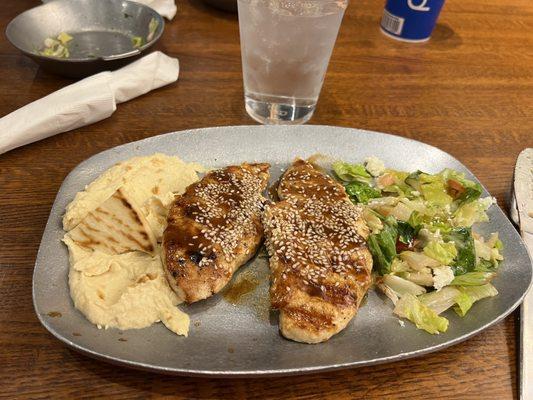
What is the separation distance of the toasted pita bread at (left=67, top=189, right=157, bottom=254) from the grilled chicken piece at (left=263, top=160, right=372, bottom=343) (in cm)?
53

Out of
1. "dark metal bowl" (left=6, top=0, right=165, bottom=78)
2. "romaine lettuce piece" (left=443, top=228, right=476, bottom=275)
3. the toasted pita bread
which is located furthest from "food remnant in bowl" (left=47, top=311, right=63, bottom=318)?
"dark metal bowl" (left=6, top=0, right=165, bottom=78)

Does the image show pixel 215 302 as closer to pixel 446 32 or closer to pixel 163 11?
pixel 163 11

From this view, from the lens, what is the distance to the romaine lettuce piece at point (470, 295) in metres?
1.90

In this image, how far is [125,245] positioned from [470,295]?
1435mm

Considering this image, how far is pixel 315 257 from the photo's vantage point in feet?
6.40

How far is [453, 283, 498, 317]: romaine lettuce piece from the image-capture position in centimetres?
190

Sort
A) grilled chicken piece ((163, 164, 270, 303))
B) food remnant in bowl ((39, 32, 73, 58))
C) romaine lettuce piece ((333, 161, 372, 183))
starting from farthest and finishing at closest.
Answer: food remnant in bowl ((39, 32, 73, 58))
romaine lettuce piece ((333, 161, 372, 183))
grilled chicken piece ((163, 164, 270, 303))

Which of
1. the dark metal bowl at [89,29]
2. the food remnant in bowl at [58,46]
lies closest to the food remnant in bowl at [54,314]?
the dark metal bowl at [89,29]

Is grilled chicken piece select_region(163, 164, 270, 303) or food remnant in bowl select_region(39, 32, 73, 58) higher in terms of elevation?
grilled chicken piece select_region(163, 164, 270, 303)

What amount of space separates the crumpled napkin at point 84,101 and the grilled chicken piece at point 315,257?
1.25 meters

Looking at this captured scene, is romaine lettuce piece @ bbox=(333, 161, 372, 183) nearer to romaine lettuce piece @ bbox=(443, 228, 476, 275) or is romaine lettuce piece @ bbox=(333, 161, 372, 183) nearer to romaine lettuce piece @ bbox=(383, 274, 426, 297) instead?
romaine lettuce piece @ bbox=(443, 228, 476, 275)

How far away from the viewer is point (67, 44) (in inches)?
131

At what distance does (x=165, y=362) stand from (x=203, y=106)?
191 centimetres

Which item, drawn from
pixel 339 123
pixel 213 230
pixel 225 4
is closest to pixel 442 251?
pixel 213 230
